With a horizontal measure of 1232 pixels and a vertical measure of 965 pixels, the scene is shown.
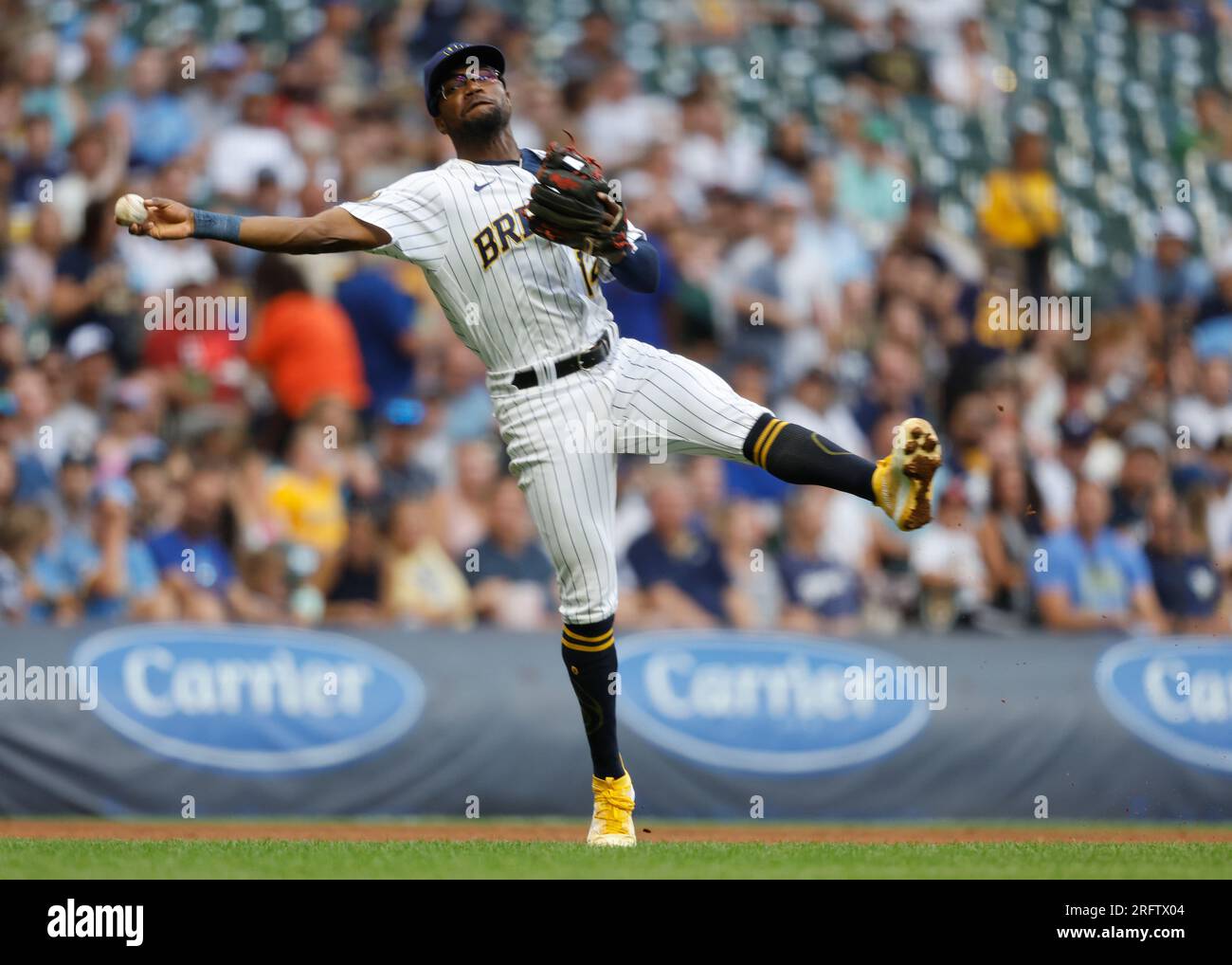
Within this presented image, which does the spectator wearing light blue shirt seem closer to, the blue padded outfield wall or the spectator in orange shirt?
the blue padded outfield wall

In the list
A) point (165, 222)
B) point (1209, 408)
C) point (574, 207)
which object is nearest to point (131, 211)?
point (165, 222)

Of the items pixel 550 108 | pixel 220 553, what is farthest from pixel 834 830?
pixel 550 108

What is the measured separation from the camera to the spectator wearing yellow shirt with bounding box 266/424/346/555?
327 inches

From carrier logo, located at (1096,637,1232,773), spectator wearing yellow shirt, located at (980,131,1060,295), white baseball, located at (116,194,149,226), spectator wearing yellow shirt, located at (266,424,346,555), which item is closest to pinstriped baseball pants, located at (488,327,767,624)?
white baseball, located at (116,194,149,226)

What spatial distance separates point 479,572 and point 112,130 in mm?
3872

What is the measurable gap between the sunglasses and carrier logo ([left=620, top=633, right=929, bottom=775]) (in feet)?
9.58

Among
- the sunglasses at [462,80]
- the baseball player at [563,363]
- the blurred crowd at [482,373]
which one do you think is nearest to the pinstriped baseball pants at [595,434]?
the baseball player at [563,363]

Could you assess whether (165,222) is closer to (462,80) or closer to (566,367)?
(462,80)

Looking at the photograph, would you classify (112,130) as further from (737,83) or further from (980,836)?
(980,836)

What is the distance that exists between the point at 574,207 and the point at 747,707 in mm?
3176

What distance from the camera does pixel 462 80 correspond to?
557cm

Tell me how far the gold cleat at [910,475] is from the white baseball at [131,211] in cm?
227

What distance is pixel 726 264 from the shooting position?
10195mm

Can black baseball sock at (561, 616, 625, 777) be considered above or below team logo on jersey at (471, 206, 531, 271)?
below
